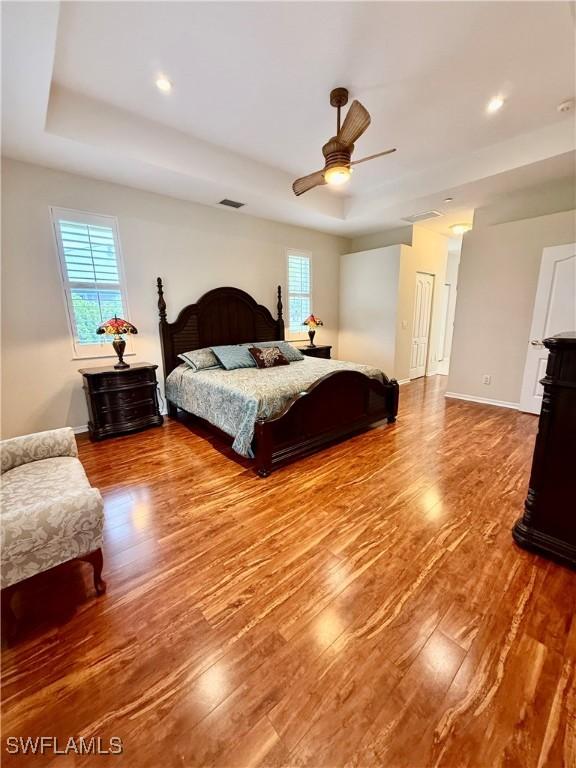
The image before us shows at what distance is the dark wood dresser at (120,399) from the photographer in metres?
3.29

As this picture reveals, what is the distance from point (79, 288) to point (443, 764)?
4.30 meters

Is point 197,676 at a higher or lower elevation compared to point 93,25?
lower

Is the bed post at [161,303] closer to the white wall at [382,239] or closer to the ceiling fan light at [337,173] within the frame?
the ceiling fan light at [337,173]

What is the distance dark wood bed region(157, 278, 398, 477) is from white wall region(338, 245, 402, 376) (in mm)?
1619

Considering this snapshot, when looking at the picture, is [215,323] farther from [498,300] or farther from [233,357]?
[498,300]

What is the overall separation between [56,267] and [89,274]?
0.29m

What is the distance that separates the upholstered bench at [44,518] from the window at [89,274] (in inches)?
78.4

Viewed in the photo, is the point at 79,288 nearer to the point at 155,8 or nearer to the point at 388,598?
the point at 155,8

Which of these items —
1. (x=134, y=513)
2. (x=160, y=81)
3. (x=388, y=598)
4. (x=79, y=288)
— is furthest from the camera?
(x=79, y=288)

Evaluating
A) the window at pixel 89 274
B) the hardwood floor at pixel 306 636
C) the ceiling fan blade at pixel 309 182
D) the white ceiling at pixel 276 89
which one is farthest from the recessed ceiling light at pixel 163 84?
the hardwood floor at pixel 306 636

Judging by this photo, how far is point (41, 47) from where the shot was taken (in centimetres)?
176

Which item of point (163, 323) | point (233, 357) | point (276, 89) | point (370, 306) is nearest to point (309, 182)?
point (276, 89)

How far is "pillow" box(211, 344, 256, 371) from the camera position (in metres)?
3.75

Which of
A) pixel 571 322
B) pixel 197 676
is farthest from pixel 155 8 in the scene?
pixel 571 322
